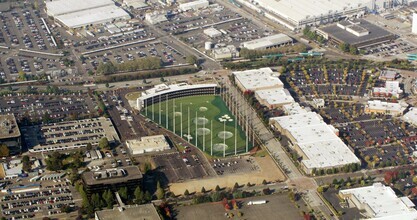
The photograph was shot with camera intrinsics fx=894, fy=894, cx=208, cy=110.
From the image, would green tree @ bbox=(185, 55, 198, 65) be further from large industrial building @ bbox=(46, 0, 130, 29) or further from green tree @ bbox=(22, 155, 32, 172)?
green tree @ bbox=(22, 155, 32, 172)

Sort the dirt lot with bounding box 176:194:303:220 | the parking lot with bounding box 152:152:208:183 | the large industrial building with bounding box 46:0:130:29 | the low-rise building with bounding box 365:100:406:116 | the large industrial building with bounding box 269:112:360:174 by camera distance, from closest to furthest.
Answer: the dirt lot with bounding box 176:194:303:220 < the parking lot with bounding box 152:152:208:183 < the large industrial building with bounding box 269:112:360:174 < the low-rise building with bounding box 365:100:406:116 < the large industrial building with bounding box 46:0:130:29

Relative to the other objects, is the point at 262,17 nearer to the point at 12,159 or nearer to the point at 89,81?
the point at 89,81

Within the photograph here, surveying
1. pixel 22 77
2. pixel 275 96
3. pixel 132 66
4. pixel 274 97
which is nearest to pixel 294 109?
pixel 274 97

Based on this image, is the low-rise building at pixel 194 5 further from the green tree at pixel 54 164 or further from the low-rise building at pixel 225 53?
the green tree at pixel 54 164

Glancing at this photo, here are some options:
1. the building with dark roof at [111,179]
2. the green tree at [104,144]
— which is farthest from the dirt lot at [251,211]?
the green tree at [104,144]

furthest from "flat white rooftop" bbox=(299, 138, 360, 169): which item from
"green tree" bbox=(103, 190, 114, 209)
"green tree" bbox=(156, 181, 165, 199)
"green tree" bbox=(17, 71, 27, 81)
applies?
"green tree" bbox=(17, 71, 27, 81)
